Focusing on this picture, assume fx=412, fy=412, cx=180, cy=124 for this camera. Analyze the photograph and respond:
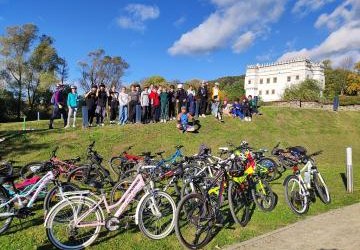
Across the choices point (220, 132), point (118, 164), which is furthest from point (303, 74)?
point (118, 164)

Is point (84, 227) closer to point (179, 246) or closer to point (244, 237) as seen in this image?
point (179, 246)

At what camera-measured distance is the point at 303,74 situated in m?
94.9

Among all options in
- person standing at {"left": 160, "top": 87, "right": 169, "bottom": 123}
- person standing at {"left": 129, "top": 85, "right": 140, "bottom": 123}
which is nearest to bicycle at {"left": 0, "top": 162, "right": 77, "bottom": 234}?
person standing at {"left": 129, "top": 85, "right": 140, "bottom": 123}

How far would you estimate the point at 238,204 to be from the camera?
7.51 metres

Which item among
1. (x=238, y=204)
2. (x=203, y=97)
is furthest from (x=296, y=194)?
(x=203, y=97)

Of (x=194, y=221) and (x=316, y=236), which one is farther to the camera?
(x=316, y=236)

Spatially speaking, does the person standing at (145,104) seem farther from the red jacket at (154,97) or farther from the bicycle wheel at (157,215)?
the bicycle wheel at (157,215)

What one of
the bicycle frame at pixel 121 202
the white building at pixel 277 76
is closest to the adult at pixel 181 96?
the bicycle frame at pixel 121 202

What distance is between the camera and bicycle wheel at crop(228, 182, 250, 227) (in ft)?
23.8

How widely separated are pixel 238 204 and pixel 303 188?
1945 millimetres

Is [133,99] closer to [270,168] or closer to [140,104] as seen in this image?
[140,104]

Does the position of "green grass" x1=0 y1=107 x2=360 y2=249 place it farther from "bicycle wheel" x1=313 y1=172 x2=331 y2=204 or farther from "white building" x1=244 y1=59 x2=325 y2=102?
"white building" x1=244 y1=59 x2=325 y2=102

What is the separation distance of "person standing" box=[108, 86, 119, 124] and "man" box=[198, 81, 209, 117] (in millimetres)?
4277

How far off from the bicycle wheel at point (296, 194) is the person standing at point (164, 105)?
36.0 ft
